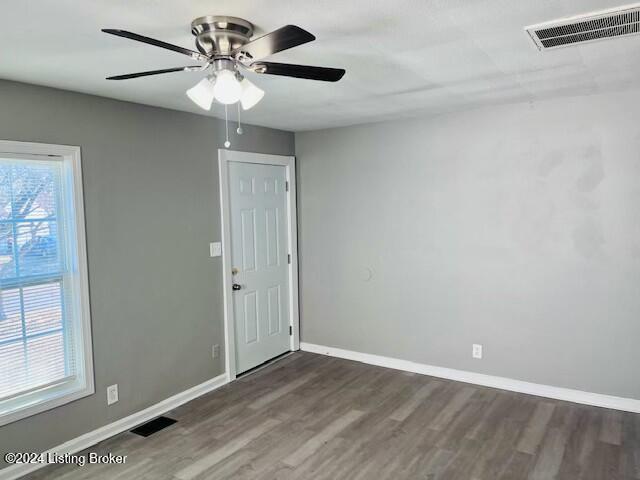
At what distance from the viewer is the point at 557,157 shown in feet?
12.0

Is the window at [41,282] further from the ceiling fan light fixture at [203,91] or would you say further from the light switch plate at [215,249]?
the ceiling fan light fixture at [203,91]

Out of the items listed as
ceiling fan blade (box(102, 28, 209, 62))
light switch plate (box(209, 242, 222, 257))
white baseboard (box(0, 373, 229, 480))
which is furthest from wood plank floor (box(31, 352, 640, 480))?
ceiling fan blade (box(102, 28, 209, 62))

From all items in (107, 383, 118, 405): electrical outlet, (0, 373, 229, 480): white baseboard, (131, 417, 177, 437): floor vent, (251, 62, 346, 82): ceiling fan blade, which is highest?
(251, 62, 346, 82): ceiling fan blade

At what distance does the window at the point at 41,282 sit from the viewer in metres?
2.77

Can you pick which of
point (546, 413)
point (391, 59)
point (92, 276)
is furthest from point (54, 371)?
point (546, 413)

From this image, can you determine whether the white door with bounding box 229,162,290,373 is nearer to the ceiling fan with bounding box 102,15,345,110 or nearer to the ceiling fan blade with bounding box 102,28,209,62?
the ceiling fan with bounding box 102,15,345,110

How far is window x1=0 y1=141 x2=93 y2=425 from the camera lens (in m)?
2.77

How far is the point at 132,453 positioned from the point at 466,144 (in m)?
3.42

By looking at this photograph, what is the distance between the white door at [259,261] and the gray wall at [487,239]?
0.29 metres

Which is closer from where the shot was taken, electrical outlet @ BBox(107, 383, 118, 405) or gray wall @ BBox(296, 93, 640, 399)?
electrical outlet @ BBox(107, 383, 118, 405)

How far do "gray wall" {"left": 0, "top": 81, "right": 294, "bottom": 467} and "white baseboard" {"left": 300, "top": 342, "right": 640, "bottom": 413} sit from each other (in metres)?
1.34

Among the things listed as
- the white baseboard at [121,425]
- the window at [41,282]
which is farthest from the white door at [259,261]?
the window at [41,282]

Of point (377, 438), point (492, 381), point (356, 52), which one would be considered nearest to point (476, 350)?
point (492, 381)

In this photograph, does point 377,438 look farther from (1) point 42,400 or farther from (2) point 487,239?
(1) point 42,400
